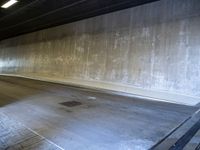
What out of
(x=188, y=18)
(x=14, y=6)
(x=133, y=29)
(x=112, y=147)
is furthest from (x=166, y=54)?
(x=14, y=6)

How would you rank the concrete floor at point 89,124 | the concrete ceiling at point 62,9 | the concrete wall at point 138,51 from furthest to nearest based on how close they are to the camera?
1. the concrete ceiling at point 62,9
2. the concrete wall at point 138,51
3. the concrete floor at point 89,124

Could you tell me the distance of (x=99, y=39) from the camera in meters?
10.4

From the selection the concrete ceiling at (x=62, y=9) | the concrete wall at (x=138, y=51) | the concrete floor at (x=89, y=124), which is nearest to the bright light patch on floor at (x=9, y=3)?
the concrete ceiling at (x=62, y=9)

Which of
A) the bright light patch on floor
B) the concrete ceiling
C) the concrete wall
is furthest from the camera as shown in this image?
the concrete ceiling

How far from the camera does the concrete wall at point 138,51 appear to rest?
22.3ft

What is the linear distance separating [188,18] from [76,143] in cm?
597

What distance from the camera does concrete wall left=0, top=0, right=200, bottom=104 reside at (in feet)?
22.3

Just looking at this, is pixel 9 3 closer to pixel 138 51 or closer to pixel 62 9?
pixel 62 9

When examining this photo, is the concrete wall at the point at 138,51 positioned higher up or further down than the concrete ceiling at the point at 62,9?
further down

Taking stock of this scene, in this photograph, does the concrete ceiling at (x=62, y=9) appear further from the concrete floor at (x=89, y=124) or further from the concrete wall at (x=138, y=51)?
the concrete floor at (x=89, y=124)

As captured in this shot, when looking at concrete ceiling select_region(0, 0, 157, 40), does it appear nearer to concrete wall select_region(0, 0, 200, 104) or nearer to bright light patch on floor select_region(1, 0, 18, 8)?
bright light patch on floor select_region(1, 0, 18, 8)

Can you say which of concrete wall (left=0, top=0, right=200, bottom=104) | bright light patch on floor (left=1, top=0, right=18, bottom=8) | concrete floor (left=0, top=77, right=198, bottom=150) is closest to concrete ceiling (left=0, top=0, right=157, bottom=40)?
bright light patch on floor (left=1, top=0, right=18, bottom=8)

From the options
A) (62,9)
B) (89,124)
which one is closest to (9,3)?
(62,9)

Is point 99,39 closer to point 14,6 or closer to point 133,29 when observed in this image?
point 133,29
